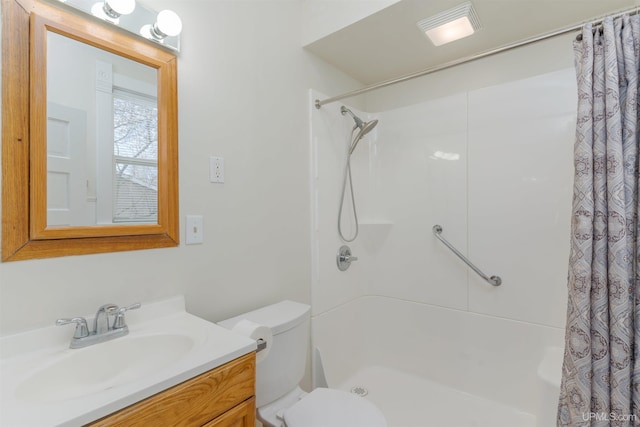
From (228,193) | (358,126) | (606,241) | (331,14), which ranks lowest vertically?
(606,241)

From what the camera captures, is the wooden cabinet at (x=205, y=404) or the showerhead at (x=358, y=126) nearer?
the wooden cabinet at (x=205, y=404)

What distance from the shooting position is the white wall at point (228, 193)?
1.04 metres

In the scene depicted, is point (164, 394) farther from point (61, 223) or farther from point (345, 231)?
point (345, 231)

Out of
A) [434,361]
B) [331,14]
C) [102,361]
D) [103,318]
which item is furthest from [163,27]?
[434,361]

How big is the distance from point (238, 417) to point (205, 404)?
151 millimetres

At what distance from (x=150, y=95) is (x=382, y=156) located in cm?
161

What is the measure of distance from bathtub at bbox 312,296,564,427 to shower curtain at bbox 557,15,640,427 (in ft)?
1.55

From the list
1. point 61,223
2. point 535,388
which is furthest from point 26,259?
point 535,388

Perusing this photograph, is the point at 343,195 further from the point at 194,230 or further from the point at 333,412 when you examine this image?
the point at 333,412

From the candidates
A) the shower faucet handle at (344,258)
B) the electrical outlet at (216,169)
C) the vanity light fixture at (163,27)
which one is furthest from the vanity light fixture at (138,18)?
the shower faucet handle at (344,258)

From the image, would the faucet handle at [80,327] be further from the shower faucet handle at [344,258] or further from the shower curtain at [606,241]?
the shower curtain at [606,241]

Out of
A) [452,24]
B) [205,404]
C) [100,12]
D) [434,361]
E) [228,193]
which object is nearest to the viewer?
[205,404]

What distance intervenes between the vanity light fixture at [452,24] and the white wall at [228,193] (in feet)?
2.27

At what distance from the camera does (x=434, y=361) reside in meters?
2.08
